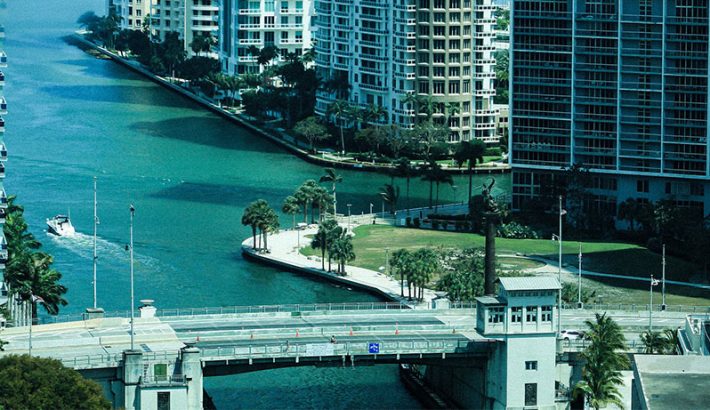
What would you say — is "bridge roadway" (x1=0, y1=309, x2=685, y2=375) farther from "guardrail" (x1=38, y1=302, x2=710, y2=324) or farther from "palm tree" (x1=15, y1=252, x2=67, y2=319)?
"palm tree" (x1=15, y1=252, x2=67, y2=319)

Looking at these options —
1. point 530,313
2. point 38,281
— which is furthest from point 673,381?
point 38,281

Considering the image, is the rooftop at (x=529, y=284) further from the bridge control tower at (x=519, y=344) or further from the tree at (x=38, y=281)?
the tree at (x=38, y=281)

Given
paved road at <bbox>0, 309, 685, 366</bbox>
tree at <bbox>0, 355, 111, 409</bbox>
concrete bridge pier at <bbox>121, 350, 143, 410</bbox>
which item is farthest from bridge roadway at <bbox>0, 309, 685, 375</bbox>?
tree at <bbox>0, 355, 111, 409</bbox>

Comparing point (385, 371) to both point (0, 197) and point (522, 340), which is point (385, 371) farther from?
point (0, 197)

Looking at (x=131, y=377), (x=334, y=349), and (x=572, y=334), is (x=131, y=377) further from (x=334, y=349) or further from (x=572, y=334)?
(x=572, y=334)

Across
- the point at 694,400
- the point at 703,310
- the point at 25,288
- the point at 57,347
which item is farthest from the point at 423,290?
the point at 694,400

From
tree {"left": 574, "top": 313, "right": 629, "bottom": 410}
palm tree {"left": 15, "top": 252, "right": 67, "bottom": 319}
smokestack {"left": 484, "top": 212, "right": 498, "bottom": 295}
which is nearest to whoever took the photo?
tree {"left": 574, "top": 313, "right": 629, "bottom": 410}
